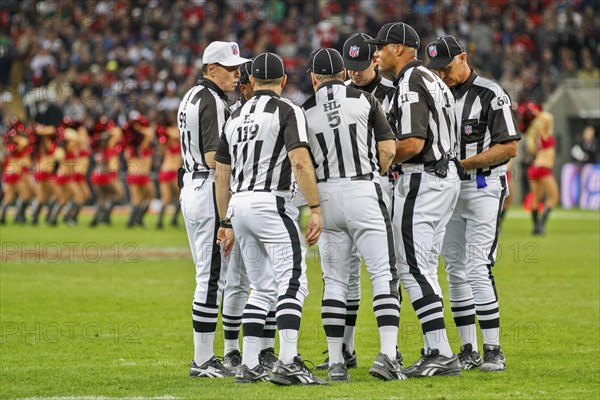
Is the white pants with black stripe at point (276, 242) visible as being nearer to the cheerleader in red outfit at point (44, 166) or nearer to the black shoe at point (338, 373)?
the black shoe at point (338, 373)

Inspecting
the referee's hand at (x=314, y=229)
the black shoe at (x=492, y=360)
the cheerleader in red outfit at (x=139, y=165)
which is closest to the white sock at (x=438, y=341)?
the black shoe at (x=492, y=360)

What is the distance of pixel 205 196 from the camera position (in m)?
8.12

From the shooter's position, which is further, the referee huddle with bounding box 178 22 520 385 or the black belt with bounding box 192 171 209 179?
the black belt with bounding box 192 171 209 179

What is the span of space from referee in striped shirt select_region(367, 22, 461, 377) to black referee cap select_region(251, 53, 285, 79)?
2.75 ft

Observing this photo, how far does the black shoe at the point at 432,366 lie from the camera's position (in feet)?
25.6

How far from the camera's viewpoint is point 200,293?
8.14 metres

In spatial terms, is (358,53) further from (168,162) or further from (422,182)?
(168,162)

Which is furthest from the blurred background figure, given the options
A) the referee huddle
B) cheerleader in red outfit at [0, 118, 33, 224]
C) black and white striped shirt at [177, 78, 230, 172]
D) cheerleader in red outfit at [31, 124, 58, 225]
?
black and white striped shirt at [177, 78, 230, 172]

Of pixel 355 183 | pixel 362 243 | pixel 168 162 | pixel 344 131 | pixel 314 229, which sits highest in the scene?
pixel 344 131

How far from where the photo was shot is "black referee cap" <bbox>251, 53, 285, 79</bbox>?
7613 mm

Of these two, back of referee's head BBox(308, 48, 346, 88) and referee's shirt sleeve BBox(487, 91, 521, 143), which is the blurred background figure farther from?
back of referee's head BBox(308, 48, 346, 88)

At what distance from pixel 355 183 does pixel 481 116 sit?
4.79 ft

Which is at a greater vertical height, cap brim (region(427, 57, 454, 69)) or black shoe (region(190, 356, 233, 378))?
cap brim (region(427, 57, 454, 69))

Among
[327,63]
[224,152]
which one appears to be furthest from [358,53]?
[224,152]
